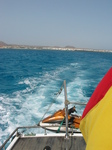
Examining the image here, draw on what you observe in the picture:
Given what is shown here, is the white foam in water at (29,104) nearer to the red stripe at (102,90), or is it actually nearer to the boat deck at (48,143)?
the boat deck at (48,143)

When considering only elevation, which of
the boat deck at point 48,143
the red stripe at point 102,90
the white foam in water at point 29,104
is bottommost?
the white foam in water at point 29,104

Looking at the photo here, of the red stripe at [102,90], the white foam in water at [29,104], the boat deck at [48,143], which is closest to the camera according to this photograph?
the red stripe at [102,90]

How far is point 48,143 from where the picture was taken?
4789mm

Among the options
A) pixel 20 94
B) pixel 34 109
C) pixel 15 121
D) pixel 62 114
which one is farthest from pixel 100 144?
pixel 20 94

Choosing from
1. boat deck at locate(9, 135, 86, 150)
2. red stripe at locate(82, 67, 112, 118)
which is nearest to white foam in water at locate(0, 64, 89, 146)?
boat deck at locate(9, 135, 86, 150)

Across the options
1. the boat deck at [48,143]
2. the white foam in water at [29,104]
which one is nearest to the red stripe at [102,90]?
the boat deck at [48,143]

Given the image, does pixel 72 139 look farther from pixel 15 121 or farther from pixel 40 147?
pixel 15 121

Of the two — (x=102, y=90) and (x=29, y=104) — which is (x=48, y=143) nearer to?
(x=102, y=90)

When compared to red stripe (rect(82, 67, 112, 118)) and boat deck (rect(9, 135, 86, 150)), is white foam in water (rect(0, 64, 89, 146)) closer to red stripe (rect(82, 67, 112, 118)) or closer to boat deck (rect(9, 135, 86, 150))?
boat deck (rect(9, 135, 86, 150))

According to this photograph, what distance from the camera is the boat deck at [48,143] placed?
459 cm

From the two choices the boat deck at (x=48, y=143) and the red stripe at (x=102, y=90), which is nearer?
the red stripe at (x=102, y=90)

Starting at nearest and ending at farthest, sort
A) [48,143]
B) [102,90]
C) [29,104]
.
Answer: [102,90] < [48,143] < [29,104]

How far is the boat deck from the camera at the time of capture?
4.59 metres

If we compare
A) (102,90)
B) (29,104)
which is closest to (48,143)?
(102,90)
